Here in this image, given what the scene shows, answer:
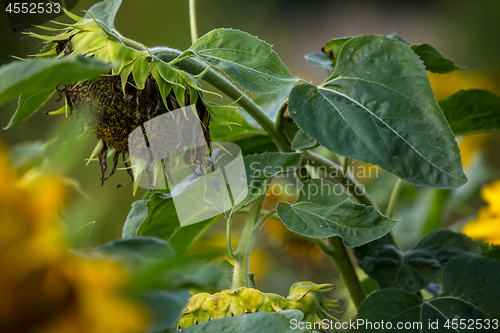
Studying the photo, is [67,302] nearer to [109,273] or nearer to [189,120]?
[109,273]

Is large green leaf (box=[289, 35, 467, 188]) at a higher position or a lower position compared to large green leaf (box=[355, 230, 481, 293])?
higher

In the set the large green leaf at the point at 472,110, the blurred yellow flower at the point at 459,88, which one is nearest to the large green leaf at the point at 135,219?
the large green leaf at the point at 472,110

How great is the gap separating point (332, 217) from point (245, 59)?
0.12 m

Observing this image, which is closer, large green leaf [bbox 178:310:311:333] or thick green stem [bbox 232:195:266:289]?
large green leaf [bbox 178:310:311:333]

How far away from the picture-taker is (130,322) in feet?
0.38

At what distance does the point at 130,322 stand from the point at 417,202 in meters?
0.78

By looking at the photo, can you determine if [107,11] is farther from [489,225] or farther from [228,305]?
[489,225]

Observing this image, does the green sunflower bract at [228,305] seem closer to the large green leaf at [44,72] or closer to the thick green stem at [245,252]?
the thick green stem at [245,252]

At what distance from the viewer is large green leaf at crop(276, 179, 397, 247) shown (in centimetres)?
28

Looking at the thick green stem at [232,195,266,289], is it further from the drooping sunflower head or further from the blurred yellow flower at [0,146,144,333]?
the blurred yellow flower at [0,146,144,333]

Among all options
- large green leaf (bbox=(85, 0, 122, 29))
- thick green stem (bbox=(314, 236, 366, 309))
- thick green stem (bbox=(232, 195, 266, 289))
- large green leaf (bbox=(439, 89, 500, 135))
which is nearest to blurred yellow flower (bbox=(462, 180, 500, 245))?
large green leaf (bbox=(439, 89, 500, 135))

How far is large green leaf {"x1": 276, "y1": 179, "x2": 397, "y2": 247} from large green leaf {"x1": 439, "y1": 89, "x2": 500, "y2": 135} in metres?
0.25

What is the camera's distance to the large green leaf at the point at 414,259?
393 mm

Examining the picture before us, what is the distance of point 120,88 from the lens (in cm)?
28
